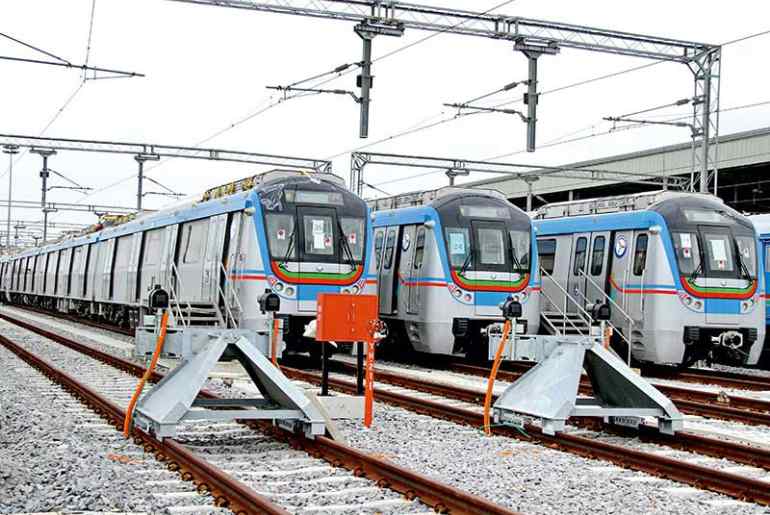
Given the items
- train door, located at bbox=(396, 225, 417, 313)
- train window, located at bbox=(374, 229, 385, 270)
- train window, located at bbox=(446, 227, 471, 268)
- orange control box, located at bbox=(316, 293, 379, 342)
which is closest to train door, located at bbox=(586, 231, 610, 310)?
train window, located at bbox=(446, 227, 471, 268)

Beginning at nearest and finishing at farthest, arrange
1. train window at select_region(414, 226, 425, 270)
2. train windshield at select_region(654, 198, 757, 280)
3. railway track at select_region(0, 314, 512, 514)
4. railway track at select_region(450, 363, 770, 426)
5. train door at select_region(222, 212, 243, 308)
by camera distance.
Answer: railway track at select_region(0, 314, 512, 514), railway track at select_region(450, 363, 770, 426), train door at select_region(222, 212, 243, 308), train windshield at select_region(654, 198, 757, 280), train window at select_region(414, 226, 425, 270)

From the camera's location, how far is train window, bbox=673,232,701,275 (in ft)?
60.2

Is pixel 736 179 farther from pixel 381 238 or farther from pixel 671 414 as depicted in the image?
pixel 671 414

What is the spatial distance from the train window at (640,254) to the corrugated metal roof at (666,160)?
1401 cm

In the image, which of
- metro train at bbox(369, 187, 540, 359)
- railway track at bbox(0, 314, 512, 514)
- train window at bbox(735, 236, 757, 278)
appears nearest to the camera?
railway track at bbox(0, 314, 512, 514)

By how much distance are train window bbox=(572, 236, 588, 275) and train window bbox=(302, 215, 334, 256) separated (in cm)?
527

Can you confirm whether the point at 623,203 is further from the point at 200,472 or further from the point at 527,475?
the point at 200,472

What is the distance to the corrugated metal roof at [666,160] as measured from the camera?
38.3 meters

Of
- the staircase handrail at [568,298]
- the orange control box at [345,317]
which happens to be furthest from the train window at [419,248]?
the orange control box at [345,317]

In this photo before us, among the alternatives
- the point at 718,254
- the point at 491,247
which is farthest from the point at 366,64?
the point at 718,254

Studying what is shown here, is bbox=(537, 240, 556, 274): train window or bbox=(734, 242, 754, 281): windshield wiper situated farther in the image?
bbox=(537, 240, 556, 274): train window

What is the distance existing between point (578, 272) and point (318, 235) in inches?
217

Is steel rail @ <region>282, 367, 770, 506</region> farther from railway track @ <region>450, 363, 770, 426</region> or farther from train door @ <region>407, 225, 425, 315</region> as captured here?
train door @ <region>407, 225, 425, 315</region>

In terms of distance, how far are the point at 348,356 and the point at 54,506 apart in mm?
16667
